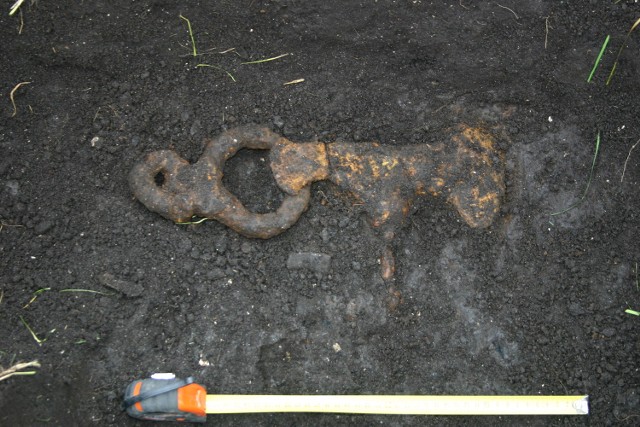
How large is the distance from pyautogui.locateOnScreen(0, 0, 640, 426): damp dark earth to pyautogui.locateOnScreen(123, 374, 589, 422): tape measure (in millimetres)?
81

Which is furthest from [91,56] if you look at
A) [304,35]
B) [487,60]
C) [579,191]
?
[579,191]

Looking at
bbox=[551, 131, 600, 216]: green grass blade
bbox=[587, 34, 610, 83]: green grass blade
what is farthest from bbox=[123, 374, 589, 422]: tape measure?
bbox=[587, 34, 610, 83]: green grass blade

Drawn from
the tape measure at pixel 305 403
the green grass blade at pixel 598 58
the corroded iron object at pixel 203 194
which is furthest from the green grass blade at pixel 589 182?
the corroded iron object at pixel 203 194

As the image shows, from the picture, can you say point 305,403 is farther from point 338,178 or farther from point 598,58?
point 598,58

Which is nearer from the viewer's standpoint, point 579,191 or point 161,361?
point 161,361

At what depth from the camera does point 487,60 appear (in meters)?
2.95

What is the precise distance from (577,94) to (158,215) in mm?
2023

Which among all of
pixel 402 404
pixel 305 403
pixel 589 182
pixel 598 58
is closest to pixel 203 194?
pixel 305 403

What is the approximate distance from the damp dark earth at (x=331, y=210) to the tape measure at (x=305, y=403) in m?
0.08

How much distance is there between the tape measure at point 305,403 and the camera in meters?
2.38

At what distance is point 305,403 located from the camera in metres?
2.51

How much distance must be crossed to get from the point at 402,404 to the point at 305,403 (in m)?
0.39

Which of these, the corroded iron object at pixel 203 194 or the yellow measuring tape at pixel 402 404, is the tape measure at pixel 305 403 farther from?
the corroded iron object at pixel 203 194

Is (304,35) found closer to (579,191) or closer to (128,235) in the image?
(128,235)
